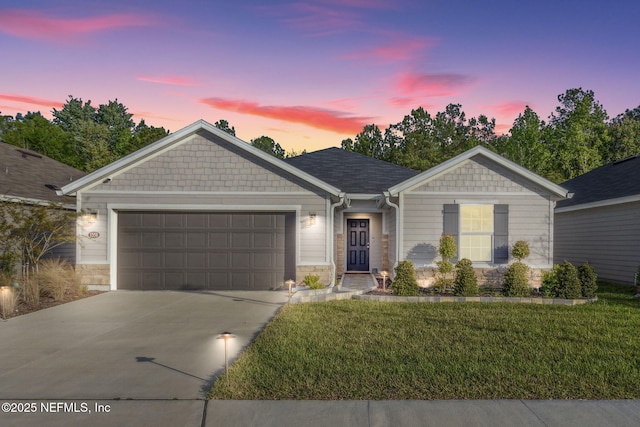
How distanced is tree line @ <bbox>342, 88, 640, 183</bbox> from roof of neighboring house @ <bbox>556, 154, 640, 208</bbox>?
42.0 ft

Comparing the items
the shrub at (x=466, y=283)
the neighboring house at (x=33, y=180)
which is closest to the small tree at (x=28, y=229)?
the neighboring house at (x=33, y=180)

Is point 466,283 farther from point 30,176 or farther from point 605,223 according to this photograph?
point 30,176

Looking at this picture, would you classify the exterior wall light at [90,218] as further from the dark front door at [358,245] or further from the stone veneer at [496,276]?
the stone veneer at [496,276]

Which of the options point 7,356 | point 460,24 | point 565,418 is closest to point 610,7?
point 460,24

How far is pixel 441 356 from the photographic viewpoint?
518cm

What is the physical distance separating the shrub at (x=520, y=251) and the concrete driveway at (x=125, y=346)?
251 inches

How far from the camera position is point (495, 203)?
1116 centimetres

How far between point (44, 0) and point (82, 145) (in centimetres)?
3023

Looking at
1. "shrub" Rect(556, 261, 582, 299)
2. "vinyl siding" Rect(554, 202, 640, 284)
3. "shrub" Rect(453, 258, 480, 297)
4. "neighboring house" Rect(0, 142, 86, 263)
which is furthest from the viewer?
"vinyl siding" Rect(554, 202, 640, 284)

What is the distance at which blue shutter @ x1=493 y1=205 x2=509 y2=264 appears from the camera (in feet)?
36.3

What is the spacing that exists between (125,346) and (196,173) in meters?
6.23

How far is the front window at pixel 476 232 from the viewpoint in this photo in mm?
11164

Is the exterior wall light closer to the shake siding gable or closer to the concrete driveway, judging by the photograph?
the concrete driveway

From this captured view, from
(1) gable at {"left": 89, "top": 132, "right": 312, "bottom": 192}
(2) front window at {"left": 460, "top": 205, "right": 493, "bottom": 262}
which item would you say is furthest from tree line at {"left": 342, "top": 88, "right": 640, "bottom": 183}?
(1) gable at {"left": 89, "top": 132, "right": 312, "bottom": 192}
